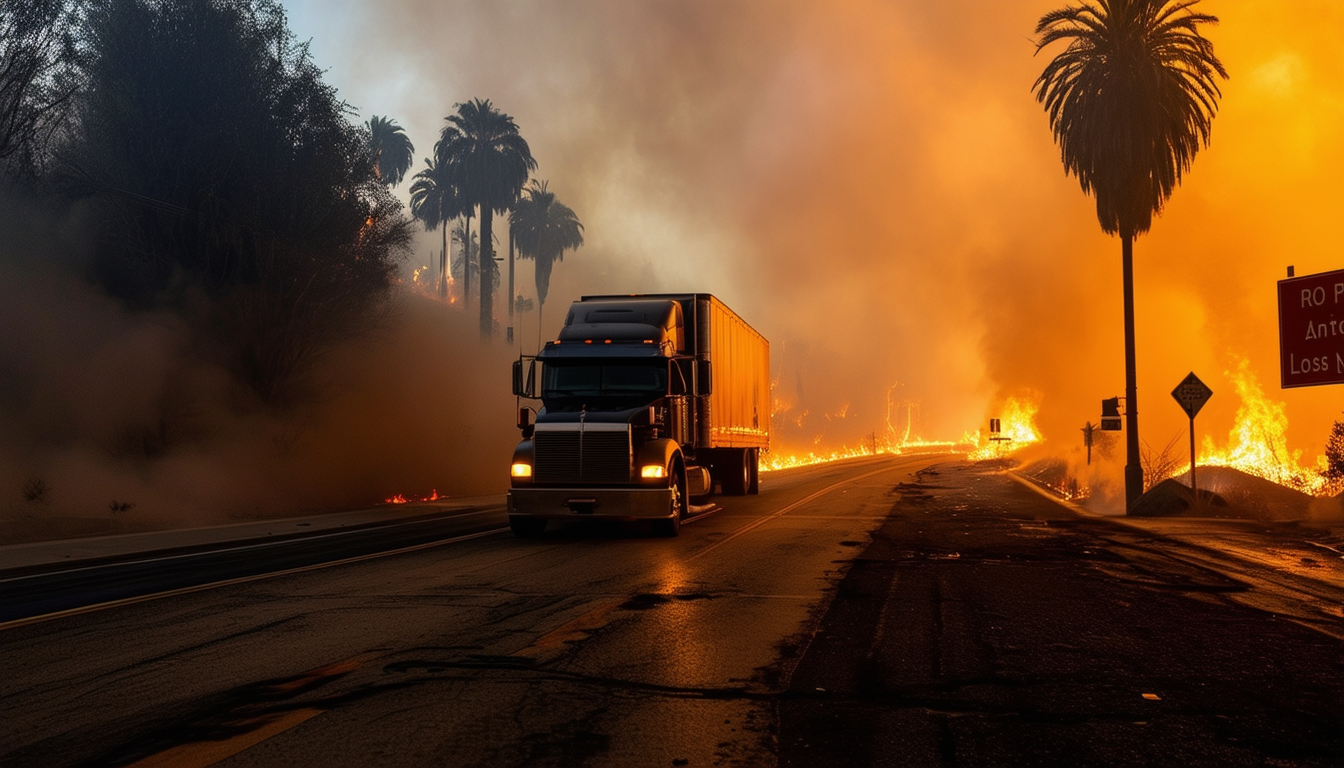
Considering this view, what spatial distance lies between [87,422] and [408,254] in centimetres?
1320

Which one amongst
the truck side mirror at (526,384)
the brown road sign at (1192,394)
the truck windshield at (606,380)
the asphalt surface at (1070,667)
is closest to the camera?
the asphalt surface at (1070,667)

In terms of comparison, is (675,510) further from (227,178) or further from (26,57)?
(227,178)

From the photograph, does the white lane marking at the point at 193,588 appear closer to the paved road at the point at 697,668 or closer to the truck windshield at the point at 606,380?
the paved road at the point at 697,668

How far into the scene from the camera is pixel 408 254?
3734cm

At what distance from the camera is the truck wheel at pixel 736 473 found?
26500mm

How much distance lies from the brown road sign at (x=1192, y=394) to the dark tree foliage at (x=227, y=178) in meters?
23.6

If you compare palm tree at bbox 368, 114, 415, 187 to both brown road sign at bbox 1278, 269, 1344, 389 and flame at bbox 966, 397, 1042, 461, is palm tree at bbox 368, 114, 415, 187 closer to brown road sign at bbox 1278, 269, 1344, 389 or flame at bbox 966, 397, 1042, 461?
flame at bbox 966, 397, 1042, 461

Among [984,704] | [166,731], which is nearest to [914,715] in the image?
[984,704]

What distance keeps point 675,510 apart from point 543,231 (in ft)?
276

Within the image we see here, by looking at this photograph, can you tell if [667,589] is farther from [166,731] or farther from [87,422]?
[87,422]

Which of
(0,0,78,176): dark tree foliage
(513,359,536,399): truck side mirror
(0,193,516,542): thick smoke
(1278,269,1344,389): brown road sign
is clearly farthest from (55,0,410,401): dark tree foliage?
(1278,269,1344,389): brown road sign

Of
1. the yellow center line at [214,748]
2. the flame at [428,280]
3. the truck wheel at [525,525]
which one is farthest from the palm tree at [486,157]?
the yellow center line at [214,748]

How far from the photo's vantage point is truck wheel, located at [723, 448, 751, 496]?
26500 mm

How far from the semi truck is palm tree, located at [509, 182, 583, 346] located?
76.1 m
